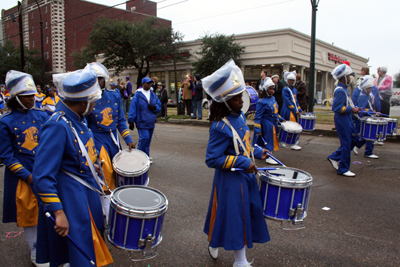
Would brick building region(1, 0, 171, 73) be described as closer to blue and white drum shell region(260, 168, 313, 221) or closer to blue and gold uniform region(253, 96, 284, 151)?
blue and gold uniform region(253, 96, 284, 151)

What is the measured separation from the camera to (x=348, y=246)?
11.7 ft

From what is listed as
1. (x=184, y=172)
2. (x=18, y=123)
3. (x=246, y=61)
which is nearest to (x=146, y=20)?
(x=246, y=61)

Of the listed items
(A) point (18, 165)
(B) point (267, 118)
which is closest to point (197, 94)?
(B) point (267, 118)

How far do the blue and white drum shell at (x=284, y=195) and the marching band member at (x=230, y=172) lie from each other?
9cm

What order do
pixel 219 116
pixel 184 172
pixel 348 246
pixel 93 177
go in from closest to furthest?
pixel 93 177 → pixel 219 116 → pixel 348 246 → pixel 184 172

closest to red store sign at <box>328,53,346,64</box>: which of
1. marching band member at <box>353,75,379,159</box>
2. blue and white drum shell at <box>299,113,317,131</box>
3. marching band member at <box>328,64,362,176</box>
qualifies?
marching band member at <box>353,75,379,159</box>

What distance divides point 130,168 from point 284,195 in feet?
6.70

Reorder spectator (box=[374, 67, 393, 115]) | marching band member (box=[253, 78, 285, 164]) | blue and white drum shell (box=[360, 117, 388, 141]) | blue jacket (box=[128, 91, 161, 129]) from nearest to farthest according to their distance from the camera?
blue and white drum shell (box=[360, 117, 388, 141]) → blue jacket (box=[128, 91, 161, 129]) → marching band member (box=[253, 78, 285, 164]) → spectator (box=[374, 67, 393, 115])

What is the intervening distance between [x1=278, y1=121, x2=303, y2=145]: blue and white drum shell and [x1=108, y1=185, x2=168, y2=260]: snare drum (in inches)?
196

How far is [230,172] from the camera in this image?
9.37 feet

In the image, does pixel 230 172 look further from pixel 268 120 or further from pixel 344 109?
pixel 268 120

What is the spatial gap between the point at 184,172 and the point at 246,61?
3018 centimetres

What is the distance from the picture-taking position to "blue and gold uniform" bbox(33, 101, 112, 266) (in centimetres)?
216

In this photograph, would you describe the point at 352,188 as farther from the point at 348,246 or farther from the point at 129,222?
the point at 129,222
